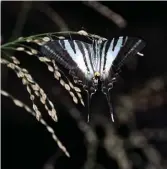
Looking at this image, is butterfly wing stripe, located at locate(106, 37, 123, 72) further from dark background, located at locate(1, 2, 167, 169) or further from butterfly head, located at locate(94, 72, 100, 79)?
dark background, located at locate(1, 2, 167, 169)

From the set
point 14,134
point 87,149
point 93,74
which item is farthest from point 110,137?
point 93,74

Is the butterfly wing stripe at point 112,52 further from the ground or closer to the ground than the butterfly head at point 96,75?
further from the ground

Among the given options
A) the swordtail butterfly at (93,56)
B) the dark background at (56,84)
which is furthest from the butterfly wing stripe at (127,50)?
the dark background at (56,84)

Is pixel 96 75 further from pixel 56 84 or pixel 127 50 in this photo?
pixel 56 84

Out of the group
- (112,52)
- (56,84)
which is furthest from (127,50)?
(56,84)

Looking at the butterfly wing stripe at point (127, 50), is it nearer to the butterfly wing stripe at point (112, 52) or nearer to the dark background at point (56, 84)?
the butterfly wing stripe at point (112, 52)

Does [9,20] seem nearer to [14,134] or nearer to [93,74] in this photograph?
[14,134]

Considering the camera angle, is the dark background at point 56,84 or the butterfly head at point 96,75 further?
the dark background at point 56,84
